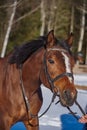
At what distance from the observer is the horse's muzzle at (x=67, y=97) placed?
15.7 ft

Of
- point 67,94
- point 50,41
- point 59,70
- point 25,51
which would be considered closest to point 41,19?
point 25,51

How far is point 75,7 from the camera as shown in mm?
45656

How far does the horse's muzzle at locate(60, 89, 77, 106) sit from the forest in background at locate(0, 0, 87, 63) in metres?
29.3

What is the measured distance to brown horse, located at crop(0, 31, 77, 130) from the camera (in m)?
4.98

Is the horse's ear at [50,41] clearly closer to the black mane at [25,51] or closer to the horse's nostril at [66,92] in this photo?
the black mane at [25,51]

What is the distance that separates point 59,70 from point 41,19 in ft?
120

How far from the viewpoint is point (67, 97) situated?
4.81m

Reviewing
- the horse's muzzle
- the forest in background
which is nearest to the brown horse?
the horse's muzzle

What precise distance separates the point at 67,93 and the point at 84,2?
3861 cm

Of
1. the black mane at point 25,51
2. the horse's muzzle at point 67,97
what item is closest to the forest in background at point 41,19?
the black mane at point 25,51

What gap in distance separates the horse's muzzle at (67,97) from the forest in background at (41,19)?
2930 centimetres

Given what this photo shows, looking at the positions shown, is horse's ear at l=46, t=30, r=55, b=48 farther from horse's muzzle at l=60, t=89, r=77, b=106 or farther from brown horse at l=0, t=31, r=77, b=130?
horse's muzzle at l=60, t=89, r=77, b=106

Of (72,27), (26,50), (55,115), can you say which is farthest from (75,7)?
(26,50)

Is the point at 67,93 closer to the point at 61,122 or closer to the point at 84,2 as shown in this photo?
the point at 61,122
